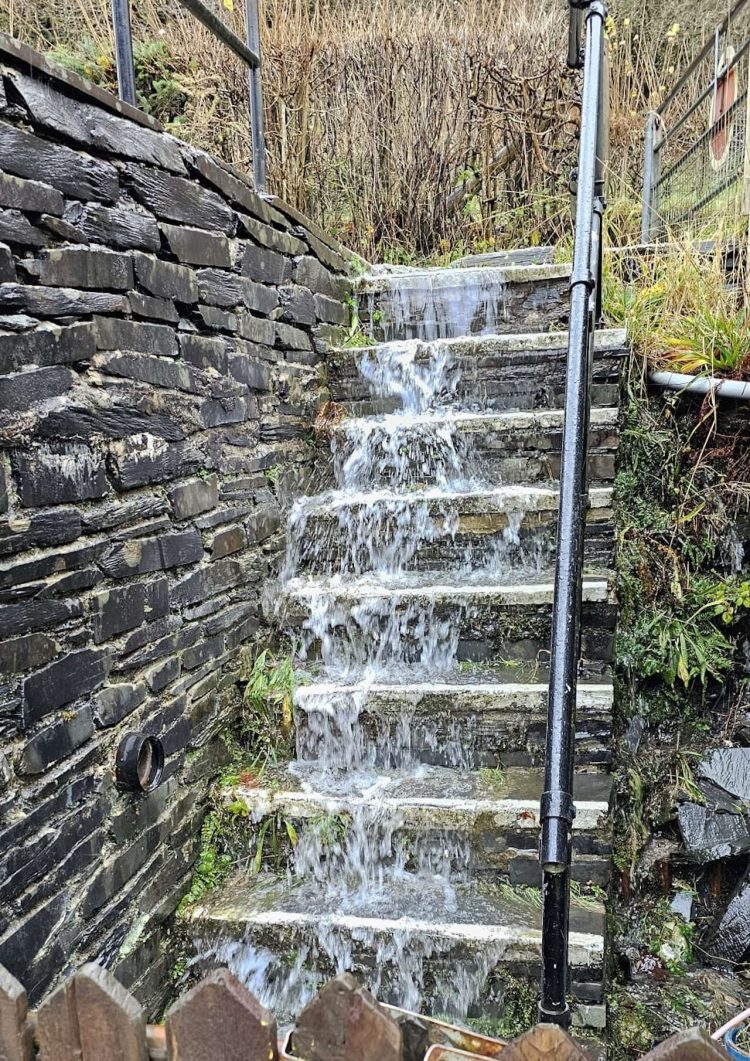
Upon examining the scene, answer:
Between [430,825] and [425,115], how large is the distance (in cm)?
470

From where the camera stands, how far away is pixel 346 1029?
0.75 metres

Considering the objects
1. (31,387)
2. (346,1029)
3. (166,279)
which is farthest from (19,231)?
(346,1029)

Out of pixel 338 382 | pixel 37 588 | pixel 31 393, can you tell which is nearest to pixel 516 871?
pixel 37 588

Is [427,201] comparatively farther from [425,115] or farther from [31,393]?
[31,393]

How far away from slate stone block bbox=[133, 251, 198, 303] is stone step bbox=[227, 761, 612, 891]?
Answer: 153 cm

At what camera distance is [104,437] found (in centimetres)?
175

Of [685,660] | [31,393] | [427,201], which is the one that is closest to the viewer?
[31,393]

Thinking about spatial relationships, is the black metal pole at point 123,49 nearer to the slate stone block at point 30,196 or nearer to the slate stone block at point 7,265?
the slate stone block at point 30,196

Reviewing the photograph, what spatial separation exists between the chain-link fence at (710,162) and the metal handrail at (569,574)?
194 centimetres

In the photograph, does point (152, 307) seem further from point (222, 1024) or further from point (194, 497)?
point (222, 1024)

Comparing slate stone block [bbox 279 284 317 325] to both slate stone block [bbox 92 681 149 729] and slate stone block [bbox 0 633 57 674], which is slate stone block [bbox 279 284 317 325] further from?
slate stone block [bbox 0 633 57 674]

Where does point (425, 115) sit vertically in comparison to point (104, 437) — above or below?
above

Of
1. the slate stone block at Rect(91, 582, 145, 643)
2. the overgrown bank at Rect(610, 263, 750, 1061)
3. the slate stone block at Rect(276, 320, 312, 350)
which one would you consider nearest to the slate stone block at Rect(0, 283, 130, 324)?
the slate stone block at Rect(91, 582, 145, 643)

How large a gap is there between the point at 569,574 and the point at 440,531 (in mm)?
1334
